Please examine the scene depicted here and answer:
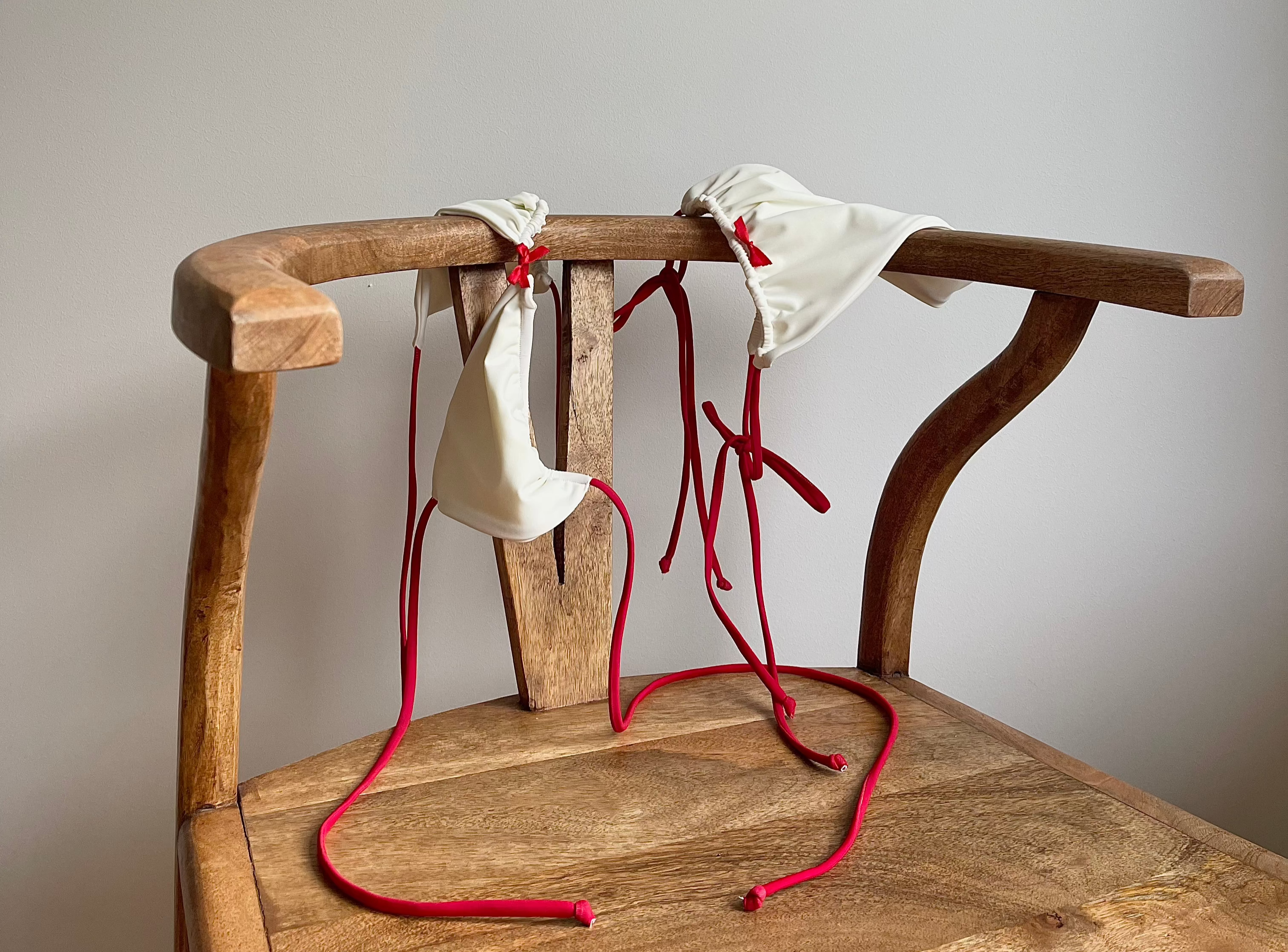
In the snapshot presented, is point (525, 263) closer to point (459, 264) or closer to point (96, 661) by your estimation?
point (459, 264)

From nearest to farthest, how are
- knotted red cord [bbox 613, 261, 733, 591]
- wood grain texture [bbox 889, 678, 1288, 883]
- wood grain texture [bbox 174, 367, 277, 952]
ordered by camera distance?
wood grain texture [bbox 174, 367, 277, 952], wood grain texture [bbox 889, 678, 1288, 883], knotted red cord [bbox 613, 261, 733, 591]

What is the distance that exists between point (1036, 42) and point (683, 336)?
0.48 metres

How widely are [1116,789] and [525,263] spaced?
0.46 m

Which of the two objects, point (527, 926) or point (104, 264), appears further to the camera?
point (104, 264)

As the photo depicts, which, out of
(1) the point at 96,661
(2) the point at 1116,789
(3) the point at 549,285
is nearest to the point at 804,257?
(3) the point at 549,285

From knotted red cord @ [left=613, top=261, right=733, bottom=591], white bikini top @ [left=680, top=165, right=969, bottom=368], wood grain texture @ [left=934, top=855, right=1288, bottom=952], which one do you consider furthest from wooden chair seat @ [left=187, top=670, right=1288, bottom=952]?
white bikini top @ [left=680, top=165, right=969, bottom=368]

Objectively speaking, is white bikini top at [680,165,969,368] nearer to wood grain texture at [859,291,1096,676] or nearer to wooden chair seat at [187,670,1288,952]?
wood grain texture at [859,291,1096,676]

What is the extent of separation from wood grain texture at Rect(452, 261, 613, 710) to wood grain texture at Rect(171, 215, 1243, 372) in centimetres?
4

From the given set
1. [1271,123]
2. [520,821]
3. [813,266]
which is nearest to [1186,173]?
[1271,123]

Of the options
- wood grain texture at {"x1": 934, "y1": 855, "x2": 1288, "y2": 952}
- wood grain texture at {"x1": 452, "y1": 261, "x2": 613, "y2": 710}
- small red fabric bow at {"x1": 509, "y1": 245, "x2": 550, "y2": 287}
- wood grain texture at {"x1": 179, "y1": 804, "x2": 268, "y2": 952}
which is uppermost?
small red fabric bow at {"x1": 509, "y1": 245, "x2": 550, "y2": 287}

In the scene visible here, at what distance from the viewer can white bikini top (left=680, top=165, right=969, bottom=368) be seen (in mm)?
628

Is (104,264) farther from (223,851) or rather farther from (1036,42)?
(1036,42)

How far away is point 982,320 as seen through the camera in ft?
3.18

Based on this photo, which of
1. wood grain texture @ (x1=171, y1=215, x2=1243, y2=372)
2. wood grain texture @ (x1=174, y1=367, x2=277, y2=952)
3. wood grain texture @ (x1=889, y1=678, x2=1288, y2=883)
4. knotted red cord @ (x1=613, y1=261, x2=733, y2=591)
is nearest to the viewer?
wood grain texture @ (x1=171, y1=215, x2=1243, y2=372)
